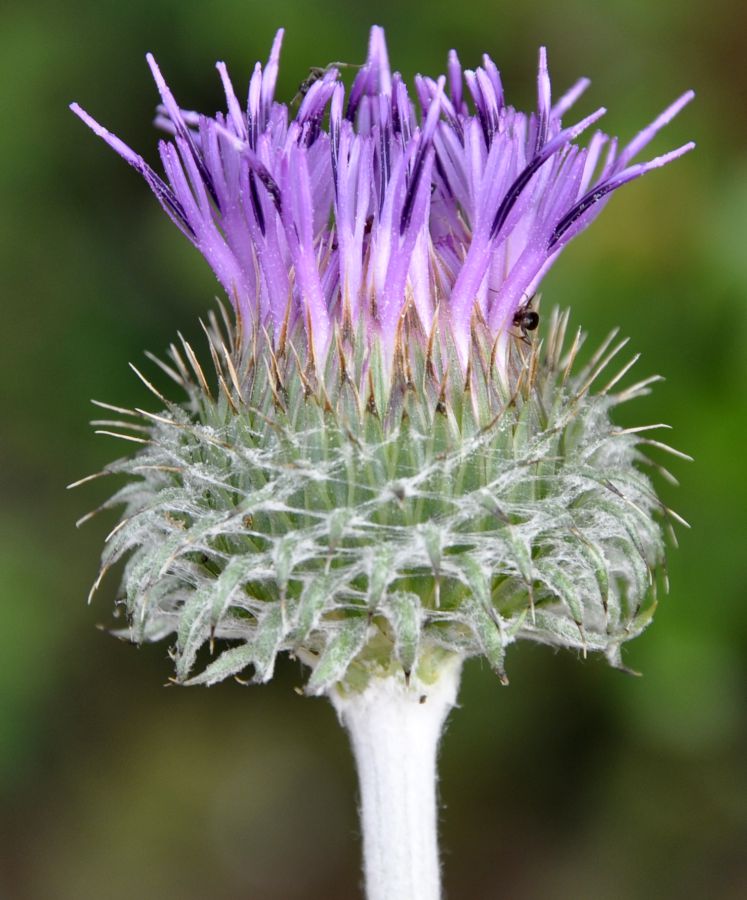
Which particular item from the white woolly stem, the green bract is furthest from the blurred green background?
the green bract

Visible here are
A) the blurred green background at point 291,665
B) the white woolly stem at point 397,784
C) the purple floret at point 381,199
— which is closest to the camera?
the purple floret at point 381,199

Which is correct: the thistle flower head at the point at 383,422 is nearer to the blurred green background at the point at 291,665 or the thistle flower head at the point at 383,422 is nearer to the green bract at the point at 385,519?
the green bract at the point at 385,519

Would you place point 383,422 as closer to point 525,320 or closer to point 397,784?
point 525,320

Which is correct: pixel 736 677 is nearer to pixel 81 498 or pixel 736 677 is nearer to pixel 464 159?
pixel 464 159

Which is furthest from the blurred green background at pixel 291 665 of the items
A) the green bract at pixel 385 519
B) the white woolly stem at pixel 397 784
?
the green bract at pixel 385 519

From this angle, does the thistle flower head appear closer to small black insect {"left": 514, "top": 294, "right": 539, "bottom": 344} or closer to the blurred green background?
small black insect {"left": 514, "top": 294, "right": 539, "bottom": 344}

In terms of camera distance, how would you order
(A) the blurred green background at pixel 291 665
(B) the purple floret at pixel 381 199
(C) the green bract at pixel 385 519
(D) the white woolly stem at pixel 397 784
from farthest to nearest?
(A) the blurred green background at pixel 291 665, (D) the white woolly stem at pixel 397 784, (B) the purple floret at pixel 381 199, (C) the green bract at pixel 385 519

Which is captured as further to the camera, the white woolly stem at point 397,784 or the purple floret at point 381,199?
the white woolly stem at point 397,784

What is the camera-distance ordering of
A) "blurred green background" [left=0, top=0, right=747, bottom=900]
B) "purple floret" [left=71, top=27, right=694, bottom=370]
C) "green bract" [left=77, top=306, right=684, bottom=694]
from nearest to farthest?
1. "green bract" [left=77, top=306, right=684, bottom=694]
2. "purple floret" [left=71, top=27, right=694, bottom=370]
3. "blurred green background" [left=0, top=0, right=747, bottom=900]
